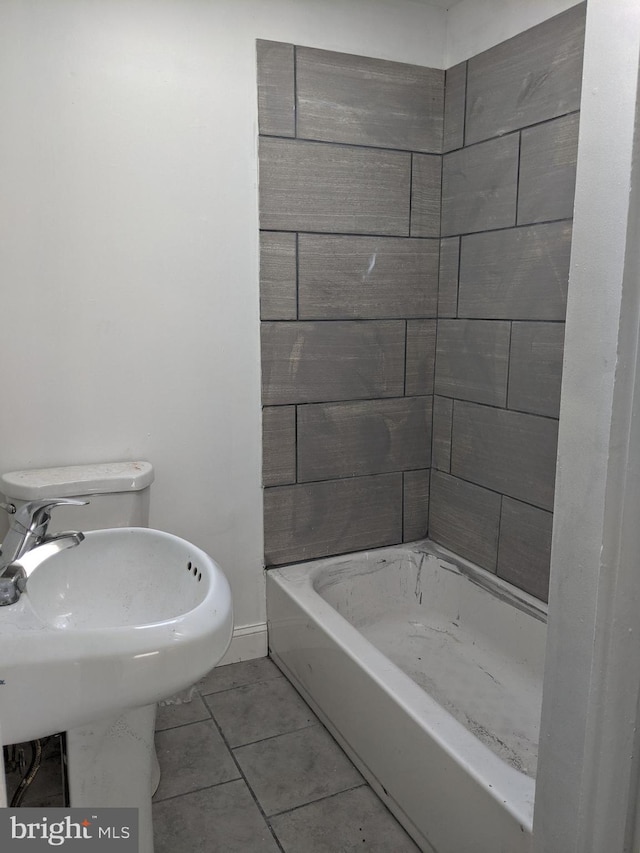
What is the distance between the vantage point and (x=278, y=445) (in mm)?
2582

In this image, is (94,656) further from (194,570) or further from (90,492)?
(90,492)

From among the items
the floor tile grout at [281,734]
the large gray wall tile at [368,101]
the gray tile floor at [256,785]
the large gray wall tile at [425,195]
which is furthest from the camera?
the large gray wall tile at [425,195]

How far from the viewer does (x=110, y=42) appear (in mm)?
2111

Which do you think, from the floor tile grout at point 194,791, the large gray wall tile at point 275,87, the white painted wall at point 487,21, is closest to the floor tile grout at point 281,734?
the floor tile grout at point 194,791

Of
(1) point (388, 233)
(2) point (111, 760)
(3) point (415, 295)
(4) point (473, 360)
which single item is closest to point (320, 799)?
(2) point (111, 760)

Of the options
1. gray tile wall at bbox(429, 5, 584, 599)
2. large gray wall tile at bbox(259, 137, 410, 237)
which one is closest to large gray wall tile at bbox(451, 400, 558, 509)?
gray tile wall at bbox(429, 5, 584, 599)

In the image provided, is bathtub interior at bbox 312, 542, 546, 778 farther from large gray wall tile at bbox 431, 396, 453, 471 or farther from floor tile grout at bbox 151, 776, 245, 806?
floor tile grout at bbox 151, 776, 245, 806

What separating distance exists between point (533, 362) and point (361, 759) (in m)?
1.36

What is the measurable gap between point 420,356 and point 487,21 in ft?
3.92

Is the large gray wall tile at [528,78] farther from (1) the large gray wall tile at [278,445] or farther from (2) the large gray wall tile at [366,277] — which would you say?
(1) the large gray wall tile at [278,445]

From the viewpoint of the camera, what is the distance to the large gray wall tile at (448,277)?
8.68ft

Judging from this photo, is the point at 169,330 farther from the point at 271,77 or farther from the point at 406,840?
the point at 406,840

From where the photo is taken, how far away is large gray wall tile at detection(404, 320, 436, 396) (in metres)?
2.73

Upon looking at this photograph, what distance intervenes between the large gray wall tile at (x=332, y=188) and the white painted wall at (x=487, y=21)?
0.42 m
